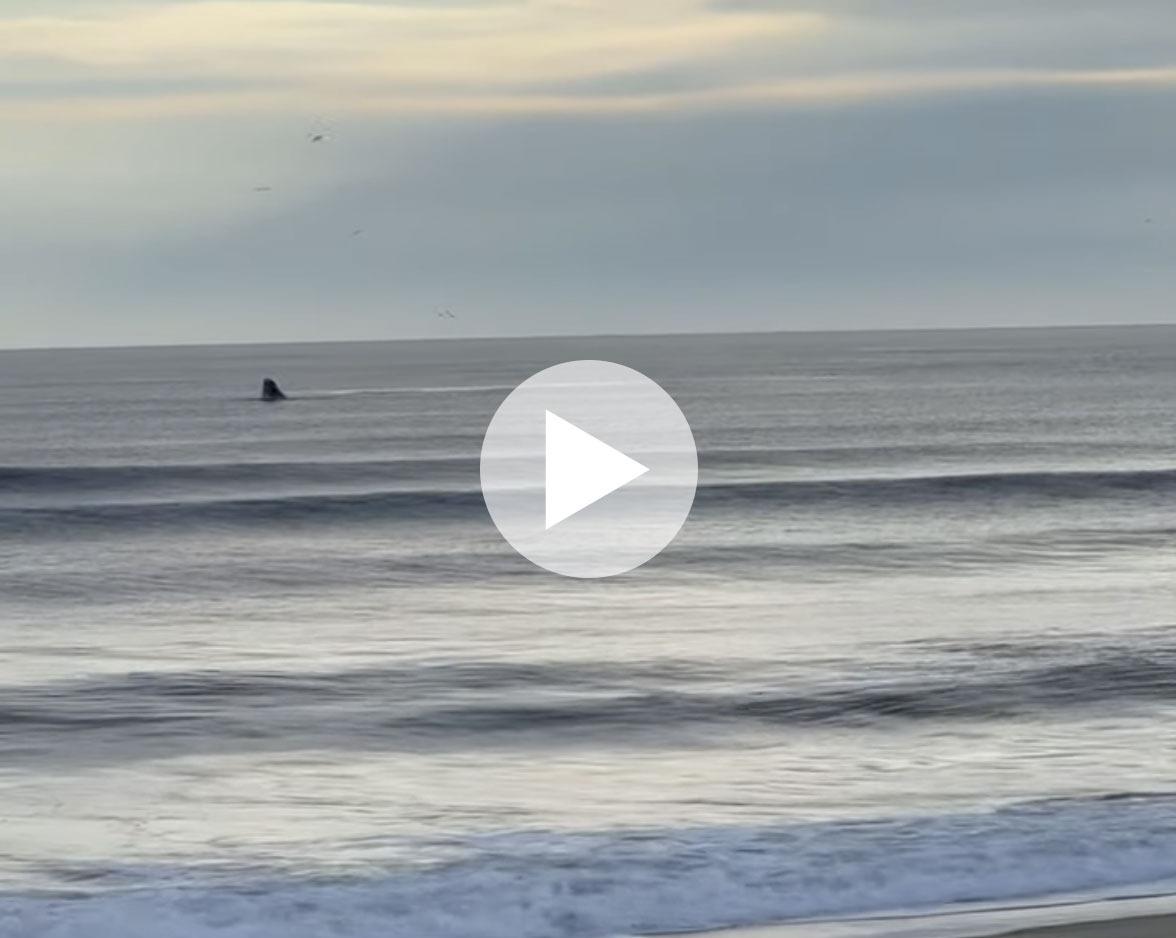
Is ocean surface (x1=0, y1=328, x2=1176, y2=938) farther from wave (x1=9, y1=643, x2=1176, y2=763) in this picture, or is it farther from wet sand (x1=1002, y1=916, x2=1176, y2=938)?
wet sand (x1=1002, y1=916, x2=1176, y2=938)

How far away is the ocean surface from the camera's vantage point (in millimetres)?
12039

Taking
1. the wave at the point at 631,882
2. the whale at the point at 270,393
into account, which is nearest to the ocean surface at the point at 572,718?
the wave at the point at 631,882

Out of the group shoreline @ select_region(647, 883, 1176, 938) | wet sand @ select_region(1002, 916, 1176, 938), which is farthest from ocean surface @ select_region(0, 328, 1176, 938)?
wet sand @ select_region(1002, 916, 1176, 938)

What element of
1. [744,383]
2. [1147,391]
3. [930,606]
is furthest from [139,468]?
[744,383]

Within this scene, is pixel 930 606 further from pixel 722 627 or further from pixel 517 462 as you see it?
pixel 517 462

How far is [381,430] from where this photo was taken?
86.2m

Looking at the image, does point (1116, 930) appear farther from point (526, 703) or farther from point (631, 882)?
point (526, 703)
